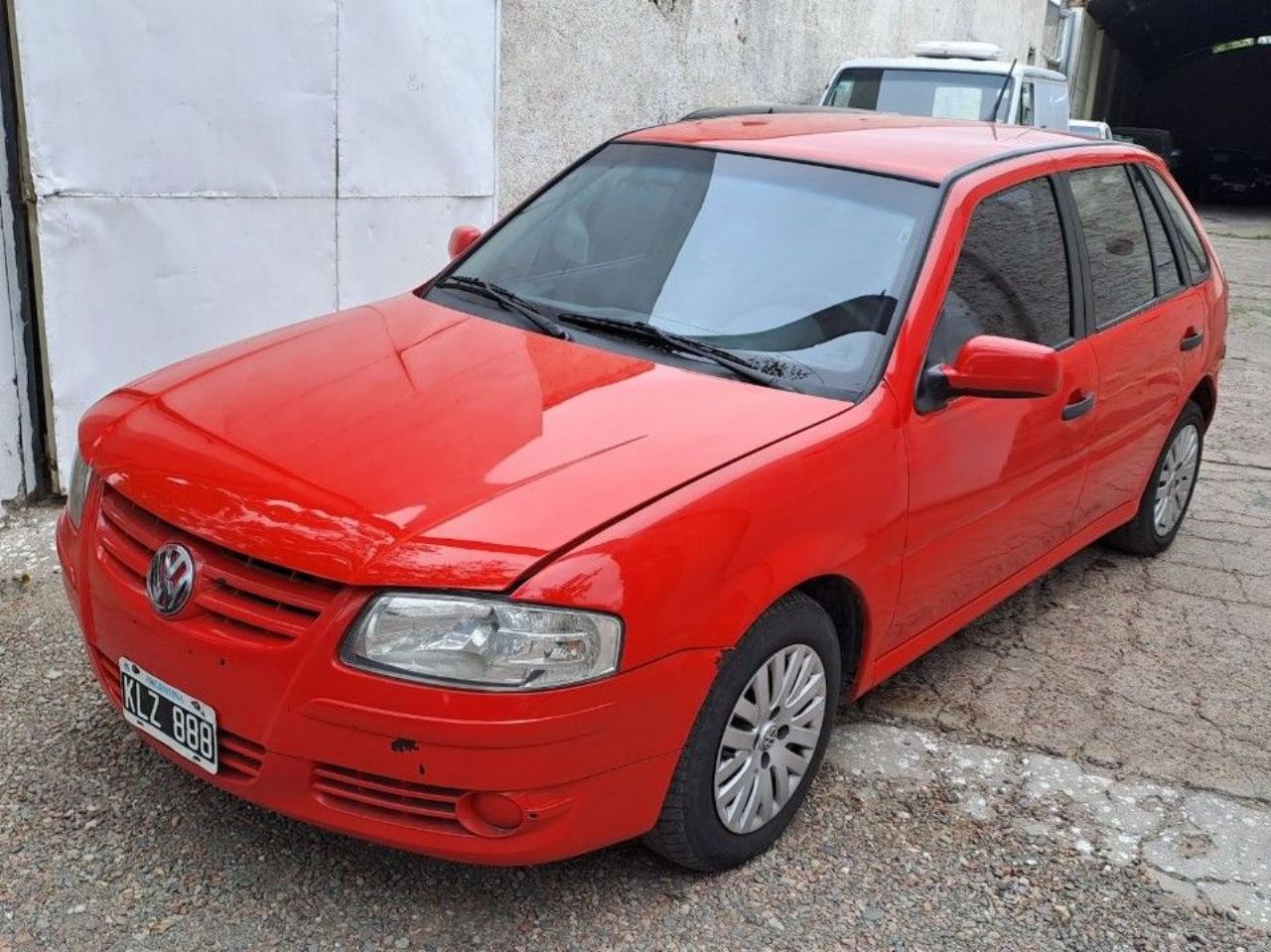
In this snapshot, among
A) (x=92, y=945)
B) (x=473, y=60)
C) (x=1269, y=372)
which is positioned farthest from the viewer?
(x=1269, y=372)

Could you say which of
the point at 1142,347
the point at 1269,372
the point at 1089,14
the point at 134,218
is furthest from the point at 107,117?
the point at 1089,14

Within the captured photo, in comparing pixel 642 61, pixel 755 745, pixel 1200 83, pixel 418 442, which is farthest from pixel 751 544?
pixel 1200 83

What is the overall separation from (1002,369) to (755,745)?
3.58ft

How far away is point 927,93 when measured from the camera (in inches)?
438

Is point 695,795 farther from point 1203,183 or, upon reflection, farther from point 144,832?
point 1203,183

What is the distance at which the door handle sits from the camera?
12.9ft

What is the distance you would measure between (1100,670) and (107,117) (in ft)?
12.8

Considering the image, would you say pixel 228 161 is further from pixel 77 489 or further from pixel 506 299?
pixel 77 489

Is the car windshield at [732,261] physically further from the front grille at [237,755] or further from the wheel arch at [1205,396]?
the wheel arch at [1205,396]

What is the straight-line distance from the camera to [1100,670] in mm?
4246

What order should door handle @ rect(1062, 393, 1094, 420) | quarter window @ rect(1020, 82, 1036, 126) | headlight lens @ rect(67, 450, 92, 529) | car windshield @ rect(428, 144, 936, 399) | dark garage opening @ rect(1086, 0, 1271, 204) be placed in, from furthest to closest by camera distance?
dark garage opening @ rect(1086, 0, 1271, 204), quarter window @ rect(1020, 82, 1036, 126), door handle @ rect(1062, 393, 1094, 420), car windshield @ rect(428, 144, 936, 399), headlight lens @ rect(67, 450, 92, 529)

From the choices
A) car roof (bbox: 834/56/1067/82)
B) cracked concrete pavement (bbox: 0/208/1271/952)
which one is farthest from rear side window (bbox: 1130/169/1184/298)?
car roof (bbox: 834/56/1067/82)

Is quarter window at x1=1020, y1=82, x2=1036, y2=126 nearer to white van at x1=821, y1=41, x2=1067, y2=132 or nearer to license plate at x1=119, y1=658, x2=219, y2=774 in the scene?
white van at x1=821, y1=41, x2=1067, y2=132

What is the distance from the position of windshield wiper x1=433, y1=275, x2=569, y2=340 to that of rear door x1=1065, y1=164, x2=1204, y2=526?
1.72 m
